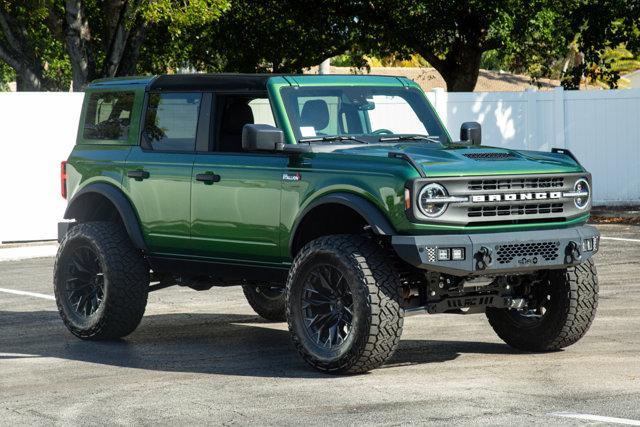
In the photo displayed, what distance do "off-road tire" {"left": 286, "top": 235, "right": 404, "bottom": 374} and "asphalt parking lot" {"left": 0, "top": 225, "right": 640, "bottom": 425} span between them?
144mm

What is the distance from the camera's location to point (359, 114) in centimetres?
1028

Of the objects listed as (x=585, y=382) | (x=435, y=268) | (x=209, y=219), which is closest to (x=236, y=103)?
(x=209, y=219)

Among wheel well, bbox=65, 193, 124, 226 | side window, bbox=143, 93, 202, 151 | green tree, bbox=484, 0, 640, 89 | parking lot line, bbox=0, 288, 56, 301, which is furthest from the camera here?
green tree, bbox=484, 0, 640, 89

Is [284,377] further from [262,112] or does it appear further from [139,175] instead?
[139,175]

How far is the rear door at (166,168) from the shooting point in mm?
10578

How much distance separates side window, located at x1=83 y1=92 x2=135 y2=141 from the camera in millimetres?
11430

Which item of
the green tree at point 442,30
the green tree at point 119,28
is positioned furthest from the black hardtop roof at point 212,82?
the green tree at point 442,30

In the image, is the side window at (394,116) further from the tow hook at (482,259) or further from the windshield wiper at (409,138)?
the tow hook at (482,259)

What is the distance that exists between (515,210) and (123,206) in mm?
3375

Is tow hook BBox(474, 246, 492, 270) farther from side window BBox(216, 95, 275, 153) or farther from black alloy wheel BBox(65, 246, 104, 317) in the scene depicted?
black alloy wheel BBox(65, 246, 104, 317)

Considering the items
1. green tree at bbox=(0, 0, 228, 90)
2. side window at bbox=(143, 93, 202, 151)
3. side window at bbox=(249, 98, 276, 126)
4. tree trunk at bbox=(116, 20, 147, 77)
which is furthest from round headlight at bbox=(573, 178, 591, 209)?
tree trunk at bbox=(116, 20, 147, 77)

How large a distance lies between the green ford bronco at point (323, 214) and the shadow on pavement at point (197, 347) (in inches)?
10.5

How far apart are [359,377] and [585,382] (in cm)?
147

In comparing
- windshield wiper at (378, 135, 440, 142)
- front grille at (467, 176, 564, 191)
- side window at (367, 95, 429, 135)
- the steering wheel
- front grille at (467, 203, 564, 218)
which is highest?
side window at (367, 95, 429, 135)
